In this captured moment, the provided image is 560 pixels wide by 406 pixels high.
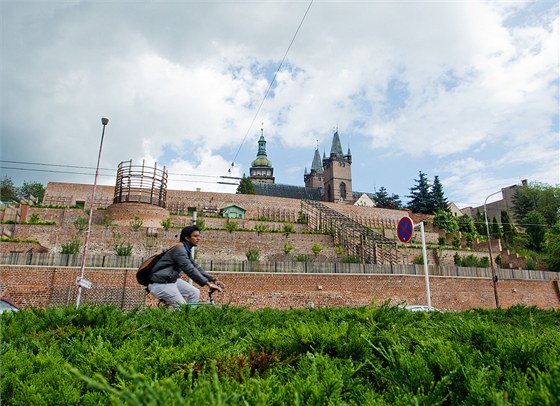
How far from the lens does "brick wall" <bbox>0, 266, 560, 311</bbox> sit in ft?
63.8

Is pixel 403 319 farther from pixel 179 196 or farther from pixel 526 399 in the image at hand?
pixel 179 196

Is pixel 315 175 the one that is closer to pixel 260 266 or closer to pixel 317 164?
pixel 317 164

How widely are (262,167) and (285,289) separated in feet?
369

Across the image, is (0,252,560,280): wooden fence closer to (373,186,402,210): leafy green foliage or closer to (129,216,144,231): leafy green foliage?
(129,216,144,231): leafy green foliage

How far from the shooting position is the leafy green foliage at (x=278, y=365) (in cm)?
196

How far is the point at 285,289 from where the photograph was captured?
22.5 m

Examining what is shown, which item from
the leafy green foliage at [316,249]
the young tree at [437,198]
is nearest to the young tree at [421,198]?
the young tree at [437,198]

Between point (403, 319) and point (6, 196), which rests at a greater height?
point (6, 196)

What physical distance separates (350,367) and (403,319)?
8.38 ft

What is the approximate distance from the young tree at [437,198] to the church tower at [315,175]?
4664cm

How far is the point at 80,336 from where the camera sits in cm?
406

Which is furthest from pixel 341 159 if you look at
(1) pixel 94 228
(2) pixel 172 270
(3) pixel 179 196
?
(2) pixel 172 270

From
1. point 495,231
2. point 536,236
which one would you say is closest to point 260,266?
point 536,236

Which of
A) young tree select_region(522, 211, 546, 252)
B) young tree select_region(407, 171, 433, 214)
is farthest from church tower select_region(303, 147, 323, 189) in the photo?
young tree select_region(522, 211, 546, 252)
